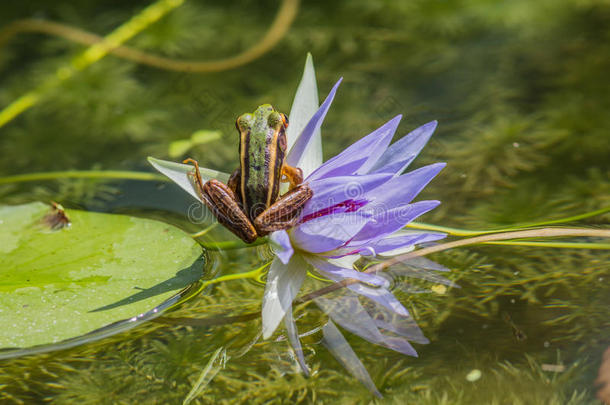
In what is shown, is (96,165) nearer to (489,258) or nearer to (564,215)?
(489,258)

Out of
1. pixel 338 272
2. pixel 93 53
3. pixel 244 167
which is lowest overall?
pixel 338 272

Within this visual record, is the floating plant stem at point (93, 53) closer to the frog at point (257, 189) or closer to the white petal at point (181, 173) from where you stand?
the white petal at point (181, 173)

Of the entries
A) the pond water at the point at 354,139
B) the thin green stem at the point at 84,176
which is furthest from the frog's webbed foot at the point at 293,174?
the thin green stem at the point at 84,176

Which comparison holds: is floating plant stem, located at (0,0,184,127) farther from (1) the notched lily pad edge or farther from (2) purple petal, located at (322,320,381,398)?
(2) purple petal, located at (322,320,381,398)

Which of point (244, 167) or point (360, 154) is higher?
point (244, 167)

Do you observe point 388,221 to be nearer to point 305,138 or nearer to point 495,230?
point 305,138

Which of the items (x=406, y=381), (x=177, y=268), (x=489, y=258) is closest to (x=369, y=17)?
(x=489, y=258)

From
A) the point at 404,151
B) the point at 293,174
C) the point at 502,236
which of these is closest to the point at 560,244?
the point at 502,236
